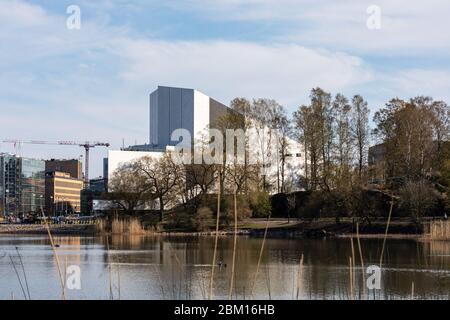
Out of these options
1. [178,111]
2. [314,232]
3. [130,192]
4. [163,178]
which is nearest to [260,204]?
[314,232]

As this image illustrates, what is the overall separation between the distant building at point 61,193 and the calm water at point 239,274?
112 m

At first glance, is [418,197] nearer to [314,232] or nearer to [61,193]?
[314,232]

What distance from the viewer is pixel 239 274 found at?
30516 mm

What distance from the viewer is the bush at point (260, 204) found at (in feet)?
236

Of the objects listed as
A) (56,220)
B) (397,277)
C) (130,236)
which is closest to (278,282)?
(397,277)

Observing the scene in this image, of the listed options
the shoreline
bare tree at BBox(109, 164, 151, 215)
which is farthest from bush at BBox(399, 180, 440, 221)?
bare tree at BBox(109, 164, 151, 215)

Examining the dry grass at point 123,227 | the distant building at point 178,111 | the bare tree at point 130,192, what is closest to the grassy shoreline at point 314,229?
the dry grass at point 123,227

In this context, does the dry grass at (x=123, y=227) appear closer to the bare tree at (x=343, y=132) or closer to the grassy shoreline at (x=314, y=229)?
the grassy shoreline at (x=314, y=229)

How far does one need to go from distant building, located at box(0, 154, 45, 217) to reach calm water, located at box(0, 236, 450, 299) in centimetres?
12101

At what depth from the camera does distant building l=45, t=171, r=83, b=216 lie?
157875 millimetres

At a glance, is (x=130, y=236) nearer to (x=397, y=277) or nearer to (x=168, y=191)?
(x=168, y=191)

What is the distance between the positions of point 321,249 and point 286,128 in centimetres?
3244

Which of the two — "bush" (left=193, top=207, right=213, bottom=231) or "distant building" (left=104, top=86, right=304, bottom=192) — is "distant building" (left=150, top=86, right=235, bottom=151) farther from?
"bush" (left=193, top=207, right=213, bottom=231)
